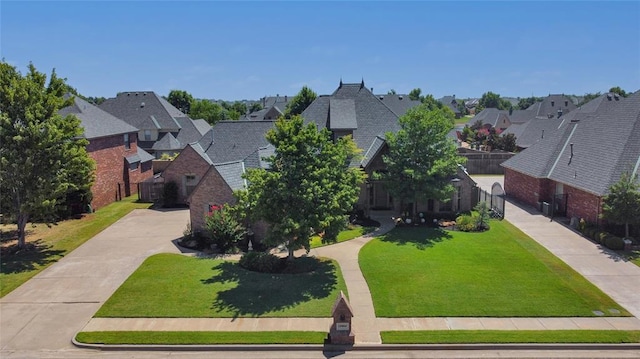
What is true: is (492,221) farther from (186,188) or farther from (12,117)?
(12,117)

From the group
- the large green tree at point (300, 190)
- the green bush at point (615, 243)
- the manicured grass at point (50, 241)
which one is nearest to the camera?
the large green tree at point (300, 190)

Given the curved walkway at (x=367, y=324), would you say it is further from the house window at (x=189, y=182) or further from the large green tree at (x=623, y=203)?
the house window at (x=189, y=182)

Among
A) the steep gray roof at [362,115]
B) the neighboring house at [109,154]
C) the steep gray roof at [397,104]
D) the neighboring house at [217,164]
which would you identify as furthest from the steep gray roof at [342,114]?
the steep gray roof at [397,104]

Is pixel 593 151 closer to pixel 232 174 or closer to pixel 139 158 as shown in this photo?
pixel 232 174

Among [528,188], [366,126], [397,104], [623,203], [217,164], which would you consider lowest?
[528,188]

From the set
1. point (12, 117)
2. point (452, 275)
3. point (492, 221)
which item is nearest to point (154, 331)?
point (452, 275)

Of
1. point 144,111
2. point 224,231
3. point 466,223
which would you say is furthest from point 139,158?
point 466,223
